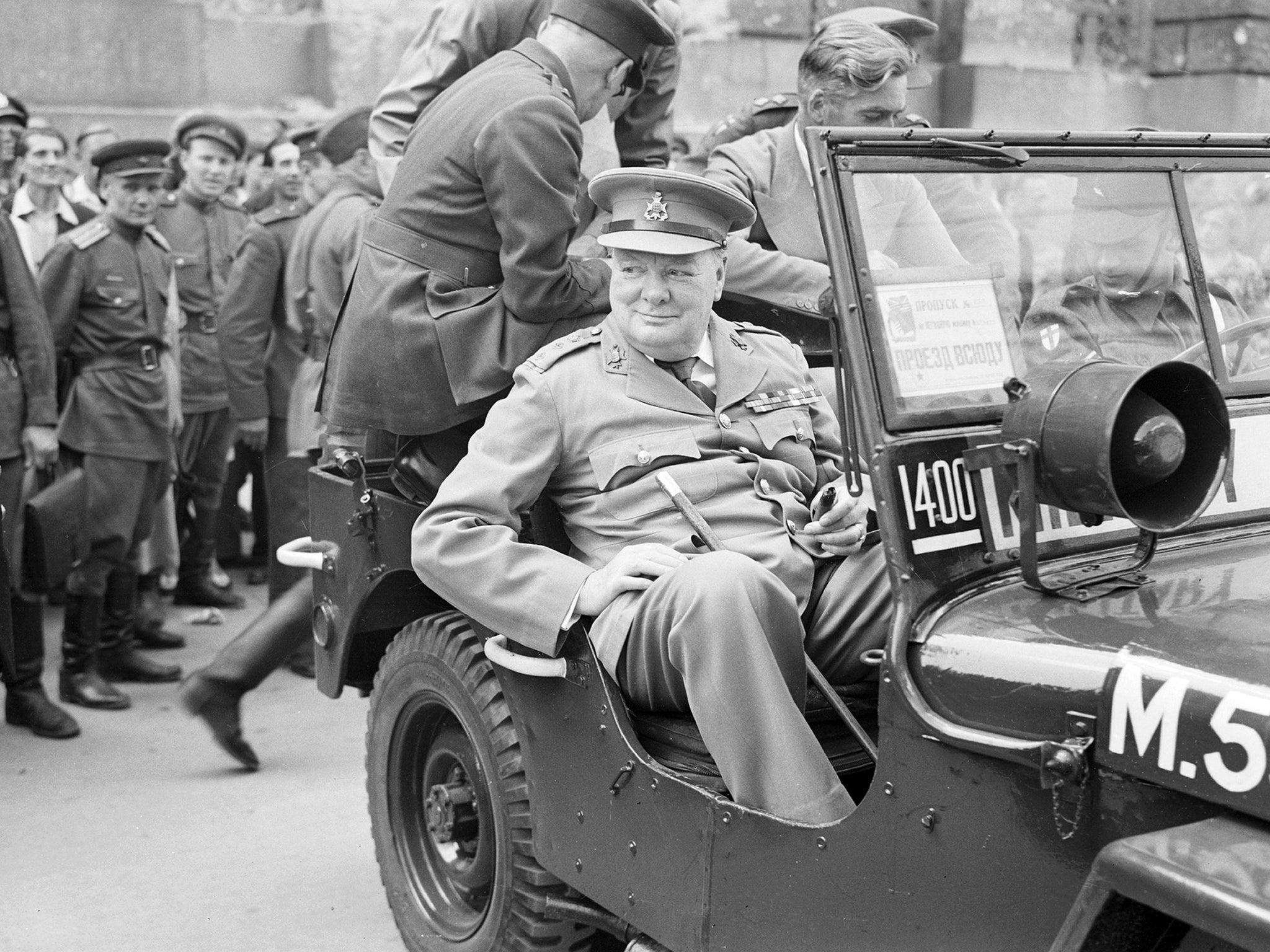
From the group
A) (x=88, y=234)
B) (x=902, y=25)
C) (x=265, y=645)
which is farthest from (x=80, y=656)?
(x=902, y=25)

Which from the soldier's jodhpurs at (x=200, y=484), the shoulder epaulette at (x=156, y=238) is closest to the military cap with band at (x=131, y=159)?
the shoulder epaulette at (x=156, y=238)

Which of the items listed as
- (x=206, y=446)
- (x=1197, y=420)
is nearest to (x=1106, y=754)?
(x=1197, y=420)

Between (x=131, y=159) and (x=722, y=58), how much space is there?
20.3 ft

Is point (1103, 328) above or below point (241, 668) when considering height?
A: above

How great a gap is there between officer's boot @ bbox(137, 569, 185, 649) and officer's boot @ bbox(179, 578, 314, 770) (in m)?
1.71

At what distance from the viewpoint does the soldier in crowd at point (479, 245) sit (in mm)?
3477

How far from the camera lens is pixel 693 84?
1143cm

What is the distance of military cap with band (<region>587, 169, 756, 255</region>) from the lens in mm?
3010

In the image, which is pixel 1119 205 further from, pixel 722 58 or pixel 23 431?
pixel 722 58

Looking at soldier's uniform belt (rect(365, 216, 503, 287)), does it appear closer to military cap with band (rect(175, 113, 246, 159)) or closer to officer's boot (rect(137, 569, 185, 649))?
officer's boot (rect(137, 569, 185, 649))

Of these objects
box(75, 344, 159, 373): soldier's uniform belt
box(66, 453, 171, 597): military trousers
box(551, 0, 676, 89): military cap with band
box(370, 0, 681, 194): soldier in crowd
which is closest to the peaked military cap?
box(75, 344, 159, 373): soldier's uniform belt

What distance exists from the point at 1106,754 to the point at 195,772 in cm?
372

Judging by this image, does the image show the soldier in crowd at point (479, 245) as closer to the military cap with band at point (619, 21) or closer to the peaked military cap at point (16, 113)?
the military cap with band at point (619, 21)

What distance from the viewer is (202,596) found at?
24.1 ft
